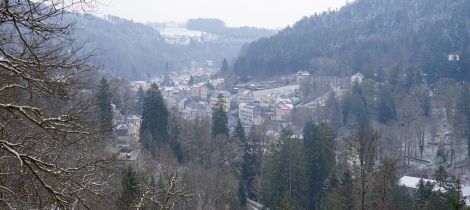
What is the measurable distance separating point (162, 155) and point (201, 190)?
13.4 ft

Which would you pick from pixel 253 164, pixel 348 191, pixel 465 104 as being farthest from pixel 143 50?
pixel 348 191

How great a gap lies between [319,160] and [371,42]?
41.2m

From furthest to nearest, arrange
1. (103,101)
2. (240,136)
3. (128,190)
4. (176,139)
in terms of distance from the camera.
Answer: (240,136) → (176,139) → (128,190) → (103,101)

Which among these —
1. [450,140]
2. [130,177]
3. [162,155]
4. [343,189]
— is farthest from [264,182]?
[450,140]

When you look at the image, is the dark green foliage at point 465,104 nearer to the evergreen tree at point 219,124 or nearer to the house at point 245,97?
the evergreen tree at point 219,124

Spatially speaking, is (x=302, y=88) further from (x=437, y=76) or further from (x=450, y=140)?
(x=450, y=140)

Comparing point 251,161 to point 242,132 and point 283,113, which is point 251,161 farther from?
point 283,113

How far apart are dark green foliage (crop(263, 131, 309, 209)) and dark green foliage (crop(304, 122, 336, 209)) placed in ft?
1.61

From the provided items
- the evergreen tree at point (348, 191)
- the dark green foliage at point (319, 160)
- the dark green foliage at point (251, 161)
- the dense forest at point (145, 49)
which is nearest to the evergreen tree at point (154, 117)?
the dark green foliage at point (251, 161)

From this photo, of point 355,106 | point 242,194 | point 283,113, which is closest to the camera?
point 242,194

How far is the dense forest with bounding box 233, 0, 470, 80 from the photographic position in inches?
2052

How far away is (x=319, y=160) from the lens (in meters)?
22.0

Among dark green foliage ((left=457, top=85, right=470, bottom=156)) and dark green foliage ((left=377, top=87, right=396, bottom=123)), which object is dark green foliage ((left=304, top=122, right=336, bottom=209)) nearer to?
dark green foliage ((left=457, top=85, right=470, bottom=156))

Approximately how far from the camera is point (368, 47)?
5969cm
